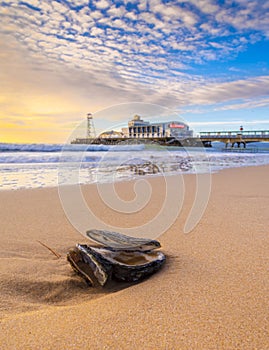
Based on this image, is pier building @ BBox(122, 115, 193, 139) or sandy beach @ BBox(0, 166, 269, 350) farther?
pier building @ BBox(122, 115, 193, 139)

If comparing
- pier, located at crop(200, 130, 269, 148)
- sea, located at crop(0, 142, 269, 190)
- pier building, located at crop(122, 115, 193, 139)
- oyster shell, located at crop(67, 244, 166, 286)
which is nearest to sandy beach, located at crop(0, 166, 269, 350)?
oyster shell, located at crop(67, 244, 166, 286)

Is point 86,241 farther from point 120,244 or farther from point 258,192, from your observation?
point 258,192

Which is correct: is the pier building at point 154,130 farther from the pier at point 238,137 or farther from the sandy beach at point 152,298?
the pier at point 238,137

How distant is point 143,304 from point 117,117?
2.02m

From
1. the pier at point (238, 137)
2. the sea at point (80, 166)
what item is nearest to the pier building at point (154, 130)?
the sea at point (80, 166)

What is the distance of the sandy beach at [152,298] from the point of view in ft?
3.84

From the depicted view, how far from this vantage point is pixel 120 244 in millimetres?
2090

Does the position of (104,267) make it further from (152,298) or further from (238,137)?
(238,137)

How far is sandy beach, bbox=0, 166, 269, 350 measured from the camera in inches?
46.1

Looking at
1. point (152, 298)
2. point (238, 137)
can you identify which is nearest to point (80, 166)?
point (152, 298)

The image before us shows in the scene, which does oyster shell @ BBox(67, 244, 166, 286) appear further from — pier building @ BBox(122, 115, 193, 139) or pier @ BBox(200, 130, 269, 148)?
pier @ BBox(200, 130, 269, 148)

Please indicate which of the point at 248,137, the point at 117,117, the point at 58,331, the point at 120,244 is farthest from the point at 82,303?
the point at 248,137

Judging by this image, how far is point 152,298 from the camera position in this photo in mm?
1496

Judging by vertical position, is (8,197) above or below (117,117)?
below
